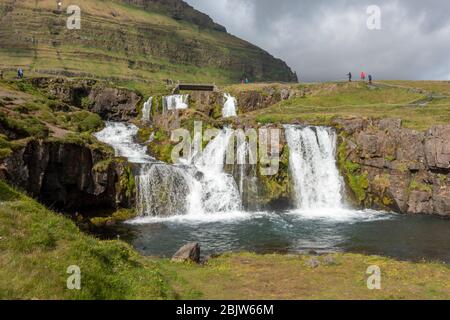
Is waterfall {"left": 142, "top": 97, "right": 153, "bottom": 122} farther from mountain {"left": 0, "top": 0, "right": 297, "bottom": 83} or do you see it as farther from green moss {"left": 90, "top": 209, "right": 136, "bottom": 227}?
mountain {"left": 0, "top": 0, "right": 297, "bottom": 83}

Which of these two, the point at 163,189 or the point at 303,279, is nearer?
the point at 303,279

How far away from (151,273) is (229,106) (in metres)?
64.3

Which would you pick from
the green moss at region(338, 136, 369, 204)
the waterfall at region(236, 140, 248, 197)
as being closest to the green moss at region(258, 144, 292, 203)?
the waterfall at region(236, 140, 248, 197)

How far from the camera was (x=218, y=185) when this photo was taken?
45781 millimetres

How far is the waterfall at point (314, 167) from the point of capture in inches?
1917

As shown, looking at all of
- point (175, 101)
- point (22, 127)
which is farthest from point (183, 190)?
point (175, 101)

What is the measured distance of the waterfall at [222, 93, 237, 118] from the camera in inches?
3054

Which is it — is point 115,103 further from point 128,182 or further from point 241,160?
point 128,182

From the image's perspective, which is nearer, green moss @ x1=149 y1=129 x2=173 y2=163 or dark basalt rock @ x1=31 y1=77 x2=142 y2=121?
green moss @ x1=149 y1=129 x2=173 y2=163

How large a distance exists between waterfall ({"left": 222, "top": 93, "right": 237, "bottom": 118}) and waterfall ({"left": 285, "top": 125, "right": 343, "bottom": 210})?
2640cm

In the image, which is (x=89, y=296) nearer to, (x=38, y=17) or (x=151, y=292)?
(x=151, y=292)

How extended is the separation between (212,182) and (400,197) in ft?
72.1

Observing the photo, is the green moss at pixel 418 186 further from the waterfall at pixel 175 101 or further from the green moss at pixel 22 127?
the waterfall at pixel 175 101

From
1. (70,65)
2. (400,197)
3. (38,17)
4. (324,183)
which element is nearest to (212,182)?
(324,183)
